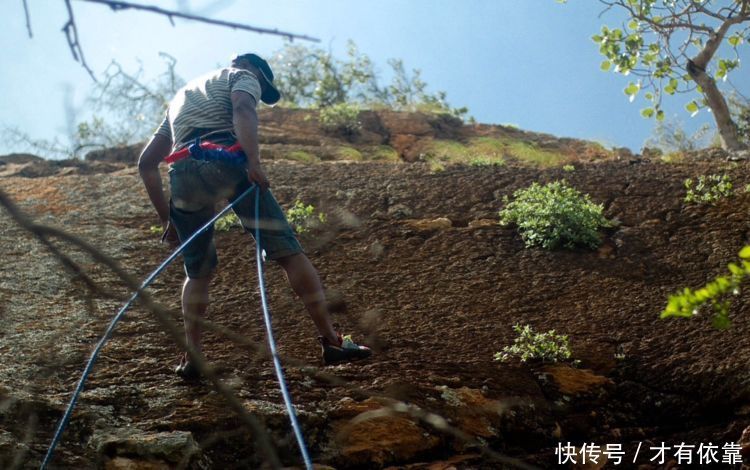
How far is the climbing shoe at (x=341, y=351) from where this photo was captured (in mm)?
4836

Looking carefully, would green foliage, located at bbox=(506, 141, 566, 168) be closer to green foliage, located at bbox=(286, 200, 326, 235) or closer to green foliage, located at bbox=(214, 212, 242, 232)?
green foliage, located at bbox=(286, 200, 326, 235)

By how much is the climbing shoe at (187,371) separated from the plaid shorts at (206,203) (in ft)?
1.51

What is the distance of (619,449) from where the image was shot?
4.46 meters

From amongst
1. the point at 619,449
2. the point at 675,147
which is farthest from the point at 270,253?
the point at 675,147

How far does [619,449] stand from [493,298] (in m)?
1.85

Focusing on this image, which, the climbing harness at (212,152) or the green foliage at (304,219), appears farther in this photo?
the green foliage at (304,219)

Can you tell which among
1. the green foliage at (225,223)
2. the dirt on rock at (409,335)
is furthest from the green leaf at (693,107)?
the green foliage at (225,223)

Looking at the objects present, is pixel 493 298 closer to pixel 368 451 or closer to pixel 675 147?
pixel 368 451

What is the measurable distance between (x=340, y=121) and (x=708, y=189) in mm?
5185

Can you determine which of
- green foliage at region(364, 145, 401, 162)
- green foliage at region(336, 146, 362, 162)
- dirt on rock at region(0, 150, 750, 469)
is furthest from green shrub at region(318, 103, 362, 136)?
dirt on rock at region(0, 150, 750, 469)

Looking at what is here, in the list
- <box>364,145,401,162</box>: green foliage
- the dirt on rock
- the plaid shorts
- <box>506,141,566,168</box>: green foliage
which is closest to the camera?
the dirt on rock

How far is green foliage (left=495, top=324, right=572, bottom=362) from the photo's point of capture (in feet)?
17.1

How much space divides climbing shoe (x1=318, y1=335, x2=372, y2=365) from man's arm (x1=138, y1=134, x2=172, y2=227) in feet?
3.94

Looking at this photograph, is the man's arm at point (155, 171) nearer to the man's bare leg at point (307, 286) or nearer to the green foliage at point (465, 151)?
the man's bare leg at point (307, 286)
